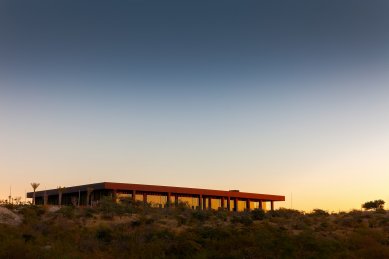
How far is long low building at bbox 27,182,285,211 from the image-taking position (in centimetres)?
5609

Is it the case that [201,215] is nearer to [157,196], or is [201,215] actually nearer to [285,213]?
[285,213]

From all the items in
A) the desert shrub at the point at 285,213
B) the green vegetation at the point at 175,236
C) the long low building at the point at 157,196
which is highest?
the long low building at the point at 157,196

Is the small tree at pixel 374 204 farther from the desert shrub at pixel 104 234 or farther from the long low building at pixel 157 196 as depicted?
the desert shrub at pixel 104 234

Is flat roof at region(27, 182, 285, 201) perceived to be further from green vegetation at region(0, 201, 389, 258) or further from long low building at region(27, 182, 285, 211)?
green vegetation at region(0, 201, 389, 258)

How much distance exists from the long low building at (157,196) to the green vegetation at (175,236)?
51.3 feet

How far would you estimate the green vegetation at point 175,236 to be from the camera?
24.6 m

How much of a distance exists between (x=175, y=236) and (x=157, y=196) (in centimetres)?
3206

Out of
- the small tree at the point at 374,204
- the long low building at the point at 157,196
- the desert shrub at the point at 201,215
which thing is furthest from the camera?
the long low building at the point at 157,196

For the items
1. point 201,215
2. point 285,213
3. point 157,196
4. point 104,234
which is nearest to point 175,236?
point 104,234

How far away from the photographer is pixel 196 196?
64.3 m

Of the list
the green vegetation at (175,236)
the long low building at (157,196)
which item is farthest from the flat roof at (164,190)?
the green vegetation at (175,236)

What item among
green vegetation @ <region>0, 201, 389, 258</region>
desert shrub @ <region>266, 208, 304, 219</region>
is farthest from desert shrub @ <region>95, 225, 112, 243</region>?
desert shrub @ <region>266, 208, 304, 219</region>

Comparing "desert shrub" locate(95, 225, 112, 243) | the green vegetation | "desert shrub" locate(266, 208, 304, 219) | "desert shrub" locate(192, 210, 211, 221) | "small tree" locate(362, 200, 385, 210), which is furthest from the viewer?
"small tree" locate(362, 200, 385, 210)

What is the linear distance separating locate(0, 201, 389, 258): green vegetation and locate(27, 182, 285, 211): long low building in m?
15.6
